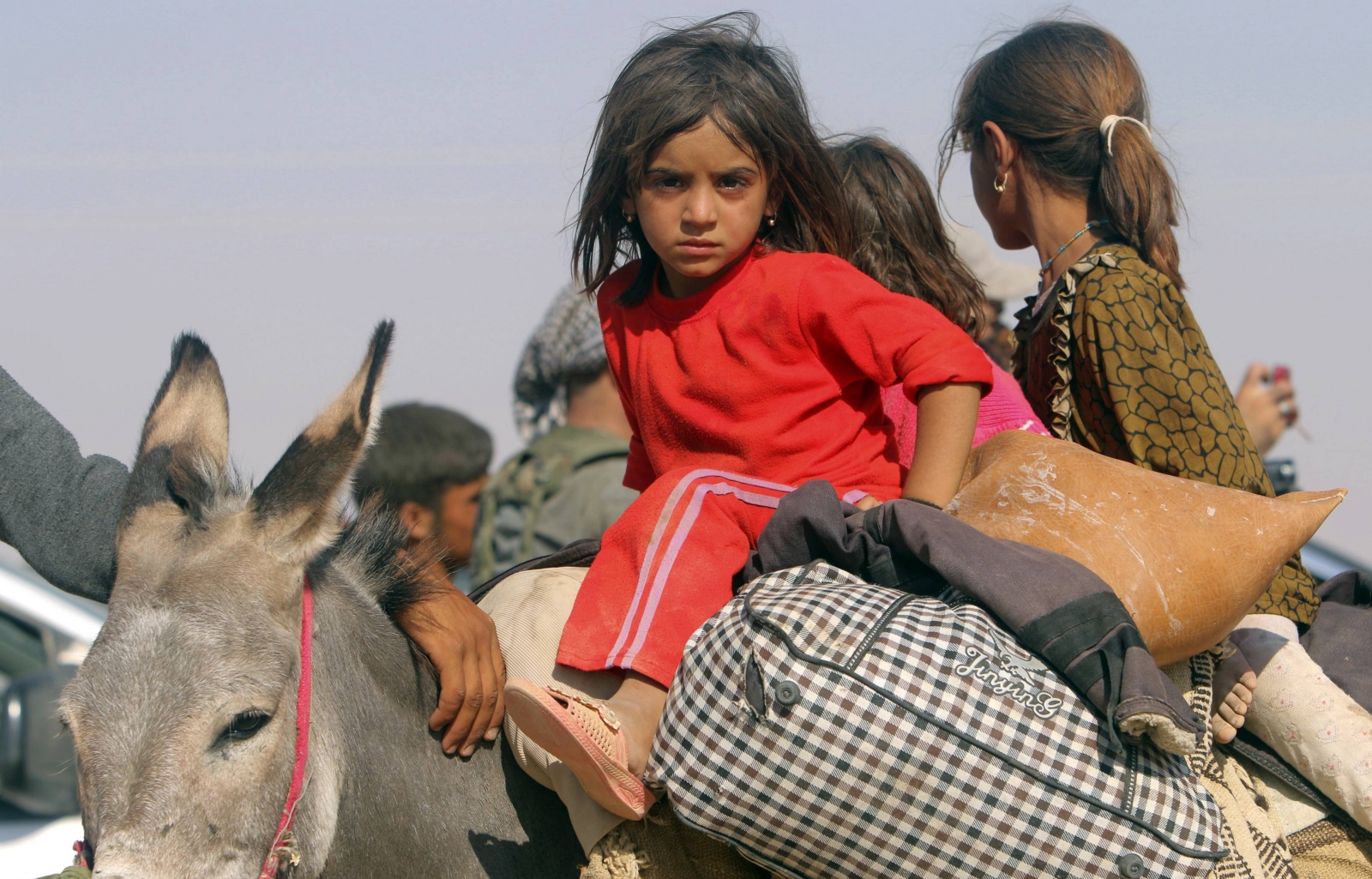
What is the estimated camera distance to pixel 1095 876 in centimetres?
179

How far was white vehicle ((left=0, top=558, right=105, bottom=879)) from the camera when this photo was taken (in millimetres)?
3051

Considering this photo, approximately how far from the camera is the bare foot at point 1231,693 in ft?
8.20

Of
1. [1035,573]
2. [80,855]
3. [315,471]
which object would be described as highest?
[315,471]

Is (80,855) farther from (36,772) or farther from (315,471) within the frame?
(36,772)

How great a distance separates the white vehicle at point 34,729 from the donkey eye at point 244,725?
1.38 m

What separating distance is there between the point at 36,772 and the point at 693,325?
2.29 metres

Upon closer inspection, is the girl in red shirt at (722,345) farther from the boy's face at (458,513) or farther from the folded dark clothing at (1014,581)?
the boy's face at (458,513)

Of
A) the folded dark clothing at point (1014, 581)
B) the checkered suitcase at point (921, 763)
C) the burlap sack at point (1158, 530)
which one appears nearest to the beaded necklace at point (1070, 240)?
the burlap sack at point (1158, 530)

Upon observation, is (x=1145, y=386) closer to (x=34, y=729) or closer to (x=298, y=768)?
(x=298, y=768)

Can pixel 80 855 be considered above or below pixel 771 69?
below

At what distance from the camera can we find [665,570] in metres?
2.29

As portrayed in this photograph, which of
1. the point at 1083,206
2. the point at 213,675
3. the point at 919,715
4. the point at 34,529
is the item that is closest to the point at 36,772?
the point at 34,529

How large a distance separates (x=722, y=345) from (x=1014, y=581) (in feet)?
3.42

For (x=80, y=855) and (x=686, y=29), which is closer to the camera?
(x=80, y=855)
